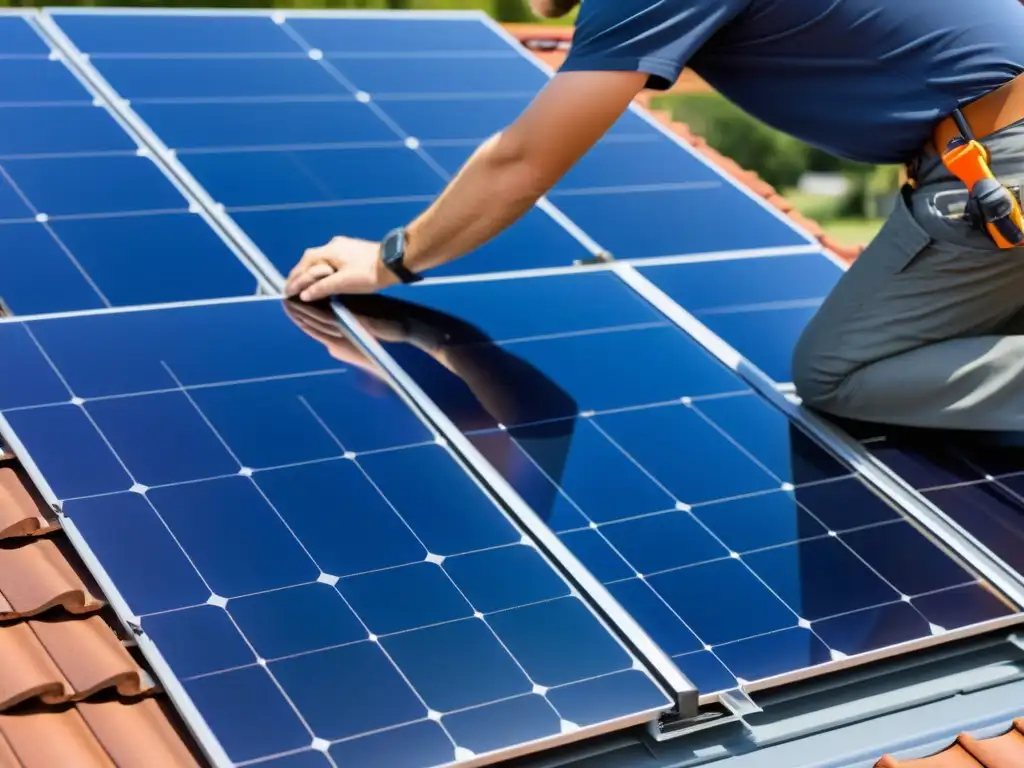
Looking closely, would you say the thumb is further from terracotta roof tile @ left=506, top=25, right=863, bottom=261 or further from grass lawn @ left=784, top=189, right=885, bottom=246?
grass lawn @ left=784, top=189, right=885, bottom=246

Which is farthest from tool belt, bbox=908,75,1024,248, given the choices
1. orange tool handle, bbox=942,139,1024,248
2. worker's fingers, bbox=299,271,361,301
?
worker's fingers, bbox=299,271,361,301

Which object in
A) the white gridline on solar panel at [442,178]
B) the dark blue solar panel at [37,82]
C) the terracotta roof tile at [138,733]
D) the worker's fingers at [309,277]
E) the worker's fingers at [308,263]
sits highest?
the dark blue solar panel at [37,82]

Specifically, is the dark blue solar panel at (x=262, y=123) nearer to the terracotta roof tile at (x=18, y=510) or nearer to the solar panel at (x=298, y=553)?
the solar panel at (x=298, y=553)

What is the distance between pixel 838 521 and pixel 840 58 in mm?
1434

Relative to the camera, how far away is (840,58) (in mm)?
4367

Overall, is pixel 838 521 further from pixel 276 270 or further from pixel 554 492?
pixel 276 270

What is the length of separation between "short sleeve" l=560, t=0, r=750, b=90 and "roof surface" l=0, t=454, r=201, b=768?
201 cm

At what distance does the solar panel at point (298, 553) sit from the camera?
3.21 m

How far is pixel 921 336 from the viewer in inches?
190

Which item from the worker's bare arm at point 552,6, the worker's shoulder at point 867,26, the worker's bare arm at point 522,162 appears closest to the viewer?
the worker's bare arm at point 522,162

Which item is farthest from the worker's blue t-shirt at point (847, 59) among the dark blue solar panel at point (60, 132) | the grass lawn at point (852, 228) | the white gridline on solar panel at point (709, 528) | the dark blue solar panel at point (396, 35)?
the grass lawn at point (852, 228)

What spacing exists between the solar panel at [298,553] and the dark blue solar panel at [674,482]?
0.25 metres

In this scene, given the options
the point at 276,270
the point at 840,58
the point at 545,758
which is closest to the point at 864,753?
the point at 545,758

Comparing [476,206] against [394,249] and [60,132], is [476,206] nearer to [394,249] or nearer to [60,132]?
[394,249]
